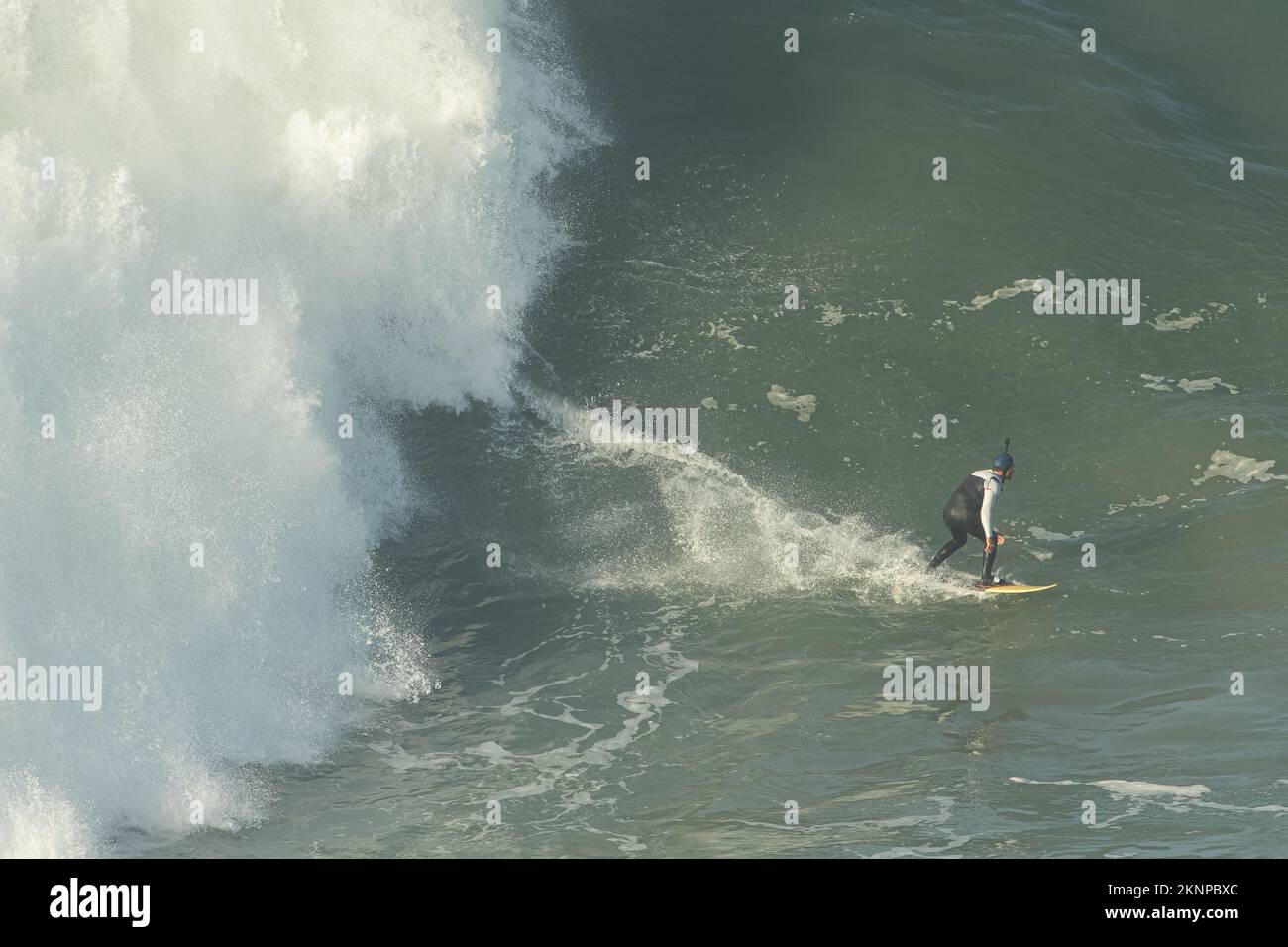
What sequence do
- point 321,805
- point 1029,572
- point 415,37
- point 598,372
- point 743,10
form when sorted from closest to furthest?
1. point 321,805
2. point 1029,572
3. point 598,372
4. point 415,37
5. point 743,10

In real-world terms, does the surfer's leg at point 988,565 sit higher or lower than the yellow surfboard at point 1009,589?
higher

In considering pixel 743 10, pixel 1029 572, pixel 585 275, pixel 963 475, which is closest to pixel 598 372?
pixel 585 275

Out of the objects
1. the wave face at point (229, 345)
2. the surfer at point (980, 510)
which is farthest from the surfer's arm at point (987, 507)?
the wave face at point (229, 345)

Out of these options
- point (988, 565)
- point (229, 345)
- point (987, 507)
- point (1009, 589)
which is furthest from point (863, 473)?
point (229, 345)

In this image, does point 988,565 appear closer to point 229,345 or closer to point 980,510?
point 980,510

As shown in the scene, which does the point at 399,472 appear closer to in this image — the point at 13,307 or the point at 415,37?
the point at 13,307

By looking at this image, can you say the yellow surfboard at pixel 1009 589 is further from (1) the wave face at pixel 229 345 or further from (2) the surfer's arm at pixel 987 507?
(1) the wave face at pixel 229 345
